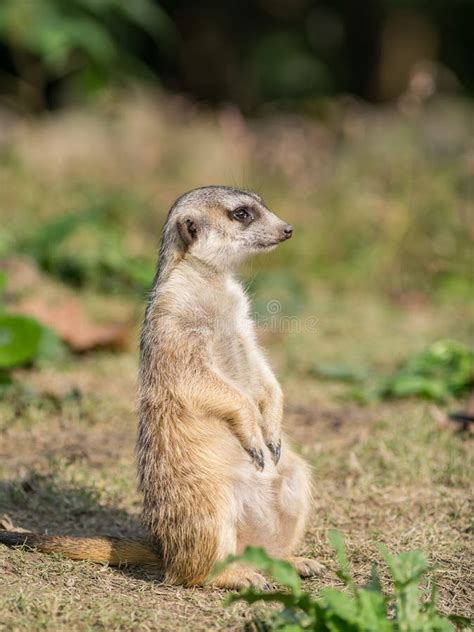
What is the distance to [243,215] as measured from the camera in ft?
11.9

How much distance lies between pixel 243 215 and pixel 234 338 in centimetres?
51

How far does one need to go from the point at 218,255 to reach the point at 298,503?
0.94 metres

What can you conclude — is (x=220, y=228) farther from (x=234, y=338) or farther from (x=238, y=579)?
(x=238, y=579)

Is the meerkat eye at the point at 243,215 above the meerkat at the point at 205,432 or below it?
above

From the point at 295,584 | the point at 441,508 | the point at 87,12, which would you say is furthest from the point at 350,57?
the point at 295,584

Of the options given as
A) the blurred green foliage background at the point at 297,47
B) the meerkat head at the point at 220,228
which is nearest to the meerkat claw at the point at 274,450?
the meerkat head at the point at 220,228

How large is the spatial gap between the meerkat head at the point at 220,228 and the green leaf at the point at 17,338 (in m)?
1.72

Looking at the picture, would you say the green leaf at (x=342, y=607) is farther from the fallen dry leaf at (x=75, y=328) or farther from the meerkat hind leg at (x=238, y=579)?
the fallen dry leaf at (x=75, y=328)

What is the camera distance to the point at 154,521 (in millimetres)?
3129

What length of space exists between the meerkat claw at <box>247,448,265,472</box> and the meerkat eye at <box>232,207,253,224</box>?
901 mm

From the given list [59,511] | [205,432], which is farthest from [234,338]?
[59,511]

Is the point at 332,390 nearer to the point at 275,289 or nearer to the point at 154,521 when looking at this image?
the point at 275,289

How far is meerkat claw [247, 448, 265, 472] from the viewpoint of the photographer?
3.22m

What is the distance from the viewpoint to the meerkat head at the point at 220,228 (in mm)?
3504
